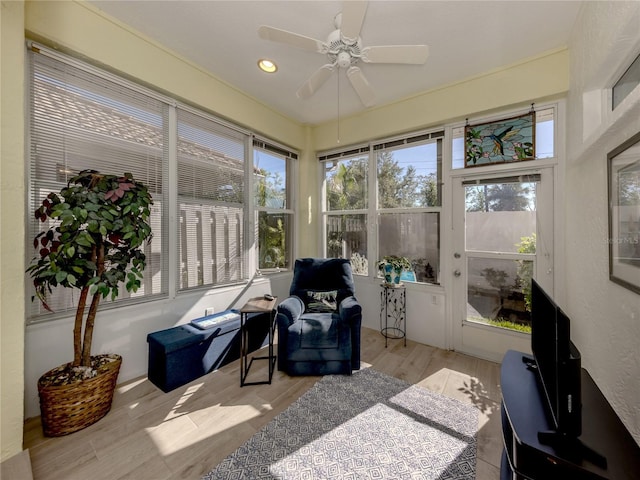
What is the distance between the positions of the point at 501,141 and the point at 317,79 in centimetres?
198

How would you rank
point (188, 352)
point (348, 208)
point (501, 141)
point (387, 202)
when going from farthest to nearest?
point (348, 208) < point (387, 202) < point (501, 141) < point (188, 352)

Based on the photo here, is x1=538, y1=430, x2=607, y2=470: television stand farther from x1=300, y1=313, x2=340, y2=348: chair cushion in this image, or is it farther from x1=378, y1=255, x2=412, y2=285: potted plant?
x1=378, y1=255, x2=412, y2=285: potted plant

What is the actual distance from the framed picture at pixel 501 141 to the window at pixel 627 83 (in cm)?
82

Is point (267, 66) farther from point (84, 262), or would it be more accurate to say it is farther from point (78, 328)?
point (78, 328)

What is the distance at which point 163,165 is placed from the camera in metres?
2.43

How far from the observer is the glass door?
243cm

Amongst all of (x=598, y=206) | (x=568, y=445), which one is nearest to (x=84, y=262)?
(x=568, y=445)

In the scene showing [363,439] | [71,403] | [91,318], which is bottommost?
[363,439]

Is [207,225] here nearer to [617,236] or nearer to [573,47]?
[617,236]

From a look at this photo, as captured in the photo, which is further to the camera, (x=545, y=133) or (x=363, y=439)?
(x=545, y=133)

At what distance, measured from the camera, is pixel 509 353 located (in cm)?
166

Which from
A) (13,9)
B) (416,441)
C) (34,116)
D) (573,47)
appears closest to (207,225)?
(34,116)

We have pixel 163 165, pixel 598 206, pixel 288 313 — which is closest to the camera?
pixel 598 206

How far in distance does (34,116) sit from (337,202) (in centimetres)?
307
